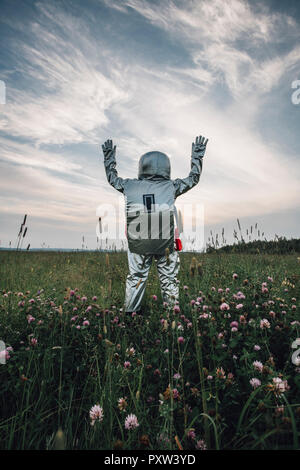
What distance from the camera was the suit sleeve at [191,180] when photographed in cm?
401

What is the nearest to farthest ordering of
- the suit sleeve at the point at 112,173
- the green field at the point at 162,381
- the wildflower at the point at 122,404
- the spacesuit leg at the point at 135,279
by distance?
the green field at the point at 162,381
the wildflower at the point at 122,404
the spacesuit leg at the point at 135,279
the suit sleeve at the point at 112,173

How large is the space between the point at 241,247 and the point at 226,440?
422 centimetres

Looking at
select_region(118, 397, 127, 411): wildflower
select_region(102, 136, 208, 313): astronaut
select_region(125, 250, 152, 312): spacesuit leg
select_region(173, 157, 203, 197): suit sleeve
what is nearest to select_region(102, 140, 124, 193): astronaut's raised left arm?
select_region(102, 136, 208, 313): astronaut

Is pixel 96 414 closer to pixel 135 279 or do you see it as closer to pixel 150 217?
pixel 135 279

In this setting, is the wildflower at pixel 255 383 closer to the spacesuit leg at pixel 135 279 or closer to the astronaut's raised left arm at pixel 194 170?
the spacesuit leg at pixel 135 279

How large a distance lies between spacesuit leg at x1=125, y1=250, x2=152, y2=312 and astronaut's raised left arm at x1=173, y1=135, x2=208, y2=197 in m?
1.22

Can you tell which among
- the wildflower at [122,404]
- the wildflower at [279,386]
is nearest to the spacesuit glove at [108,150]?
the wildflower at [122,404]

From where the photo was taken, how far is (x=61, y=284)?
5375 millimetres

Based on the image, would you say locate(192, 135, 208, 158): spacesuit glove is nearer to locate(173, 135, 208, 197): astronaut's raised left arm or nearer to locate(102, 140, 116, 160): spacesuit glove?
locate(173, 135, 208, 197): astronaut's raised left arm

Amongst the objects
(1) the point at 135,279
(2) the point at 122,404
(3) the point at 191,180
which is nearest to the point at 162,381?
(2) the point at 122,404

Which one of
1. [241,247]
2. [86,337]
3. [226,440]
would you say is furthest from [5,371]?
[241,247]

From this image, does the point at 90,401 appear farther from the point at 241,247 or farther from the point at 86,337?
the point at 241,247
